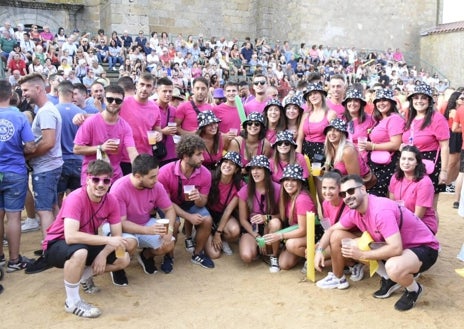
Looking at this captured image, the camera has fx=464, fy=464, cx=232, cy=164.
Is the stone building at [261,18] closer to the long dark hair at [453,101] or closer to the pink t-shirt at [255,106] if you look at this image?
the pink t-shirt at [255,106]

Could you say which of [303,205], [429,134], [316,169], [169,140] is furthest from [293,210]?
[169,140]

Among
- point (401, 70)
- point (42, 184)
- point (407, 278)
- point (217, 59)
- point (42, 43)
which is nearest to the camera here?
point (407, 278)

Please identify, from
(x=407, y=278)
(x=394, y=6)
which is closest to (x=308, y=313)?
→ (x=407, y=278)

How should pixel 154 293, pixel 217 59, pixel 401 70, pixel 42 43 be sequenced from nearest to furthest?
pixel 154 293 < pixel 42 43 < pixel 217 59 < pixel 401 70

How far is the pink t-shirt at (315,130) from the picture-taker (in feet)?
18.4

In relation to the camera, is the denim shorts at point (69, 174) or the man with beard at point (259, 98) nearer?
the denim shorts at point (69, 174)

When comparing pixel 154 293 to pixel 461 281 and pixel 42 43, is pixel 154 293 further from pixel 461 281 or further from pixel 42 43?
pixel 42 43

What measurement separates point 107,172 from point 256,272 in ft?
6.69

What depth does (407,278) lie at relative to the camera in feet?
13.3

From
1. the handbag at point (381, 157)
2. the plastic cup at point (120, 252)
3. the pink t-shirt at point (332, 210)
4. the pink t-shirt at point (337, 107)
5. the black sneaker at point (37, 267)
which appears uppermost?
the pink t-shirt at point (337, 107)

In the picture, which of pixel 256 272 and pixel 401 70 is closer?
pixel 256 272

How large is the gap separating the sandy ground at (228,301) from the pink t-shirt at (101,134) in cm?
124

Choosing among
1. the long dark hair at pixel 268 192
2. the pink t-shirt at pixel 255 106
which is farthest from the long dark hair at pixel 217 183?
the pink t-shirt at pixel 255 106

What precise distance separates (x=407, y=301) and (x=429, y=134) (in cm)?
196
